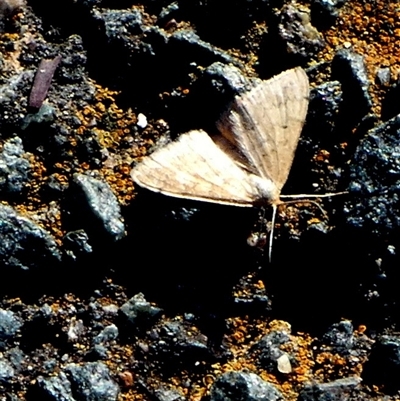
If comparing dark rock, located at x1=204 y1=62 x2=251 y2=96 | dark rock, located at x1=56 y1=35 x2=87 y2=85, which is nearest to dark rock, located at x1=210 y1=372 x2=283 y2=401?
dark rock, located at x1=204 y1=62 x2=251 y2=96

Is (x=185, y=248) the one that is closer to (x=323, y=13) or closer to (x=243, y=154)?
(x=243, y=154)

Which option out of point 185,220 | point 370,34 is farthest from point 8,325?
point 370,34

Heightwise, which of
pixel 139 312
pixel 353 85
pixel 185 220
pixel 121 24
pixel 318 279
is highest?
pixel 121 24

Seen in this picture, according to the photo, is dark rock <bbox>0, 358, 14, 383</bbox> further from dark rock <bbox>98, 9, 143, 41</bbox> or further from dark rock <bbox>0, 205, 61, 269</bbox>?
dark rock <bbox>98, 9, 143, 41</bbox>

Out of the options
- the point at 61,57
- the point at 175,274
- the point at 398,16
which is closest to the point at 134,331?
the point at 175,274

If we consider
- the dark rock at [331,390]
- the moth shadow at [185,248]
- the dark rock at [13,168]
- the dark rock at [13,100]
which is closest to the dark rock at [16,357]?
the moth shadow at [185,248]

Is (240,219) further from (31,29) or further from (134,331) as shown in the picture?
(31,29)
